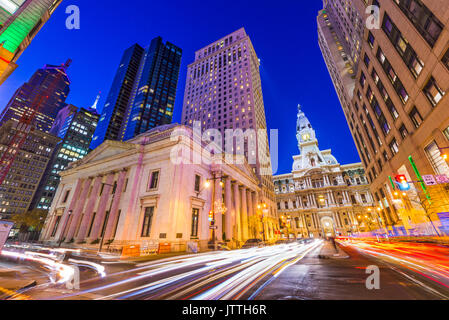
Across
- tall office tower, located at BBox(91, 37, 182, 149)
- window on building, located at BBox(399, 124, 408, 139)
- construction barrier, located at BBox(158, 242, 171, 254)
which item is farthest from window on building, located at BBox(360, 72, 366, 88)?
tall office tower, located at BBox(91, 37, 182, 149)

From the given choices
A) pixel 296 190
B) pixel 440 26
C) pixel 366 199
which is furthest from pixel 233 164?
pixel 366 199

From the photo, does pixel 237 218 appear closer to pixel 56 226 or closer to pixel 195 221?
pixel 195 221

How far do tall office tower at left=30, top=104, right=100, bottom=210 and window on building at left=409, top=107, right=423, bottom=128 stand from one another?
439ft

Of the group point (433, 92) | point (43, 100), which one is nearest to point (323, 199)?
point (433, 92)

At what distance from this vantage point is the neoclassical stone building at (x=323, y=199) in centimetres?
6669

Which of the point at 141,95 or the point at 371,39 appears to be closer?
the point at 371,39

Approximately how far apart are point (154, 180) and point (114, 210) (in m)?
7.09

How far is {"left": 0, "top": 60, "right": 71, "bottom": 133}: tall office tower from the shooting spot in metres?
132

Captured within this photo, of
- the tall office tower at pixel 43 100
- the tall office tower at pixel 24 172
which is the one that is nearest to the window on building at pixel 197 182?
the tall office tower at pixel 24 172

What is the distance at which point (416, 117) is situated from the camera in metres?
23.6

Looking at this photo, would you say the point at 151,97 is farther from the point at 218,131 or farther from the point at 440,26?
the point at 440,26

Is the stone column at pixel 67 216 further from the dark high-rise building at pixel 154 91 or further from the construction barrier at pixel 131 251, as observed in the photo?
the dark high-rise building at pixel 154 91

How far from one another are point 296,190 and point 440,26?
67604 millimetres

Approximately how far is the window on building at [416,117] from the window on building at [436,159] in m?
3.29
